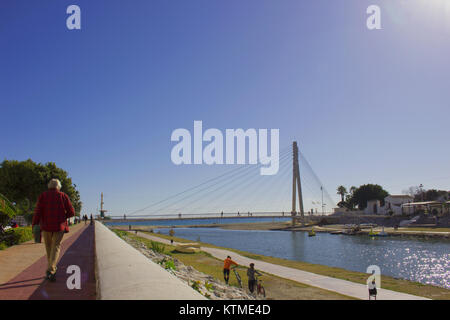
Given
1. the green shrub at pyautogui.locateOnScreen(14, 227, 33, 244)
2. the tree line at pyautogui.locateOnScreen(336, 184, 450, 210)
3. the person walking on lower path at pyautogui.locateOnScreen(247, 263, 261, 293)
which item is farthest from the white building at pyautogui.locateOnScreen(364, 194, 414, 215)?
the green shrub at pyautogui.locateOnScreen(14, 227, 33, 244)

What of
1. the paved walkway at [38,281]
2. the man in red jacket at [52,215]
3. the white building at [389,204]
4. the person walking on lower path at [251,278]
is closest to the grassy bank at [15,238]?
the paved walkway at [38,281]

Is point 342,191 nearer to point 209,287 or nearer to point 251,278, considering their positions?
point 251,278

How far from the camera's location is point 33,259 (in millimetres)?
10555

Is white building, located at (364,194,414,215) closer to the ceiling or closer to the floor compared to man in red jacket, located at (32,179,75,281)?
closer to the floor

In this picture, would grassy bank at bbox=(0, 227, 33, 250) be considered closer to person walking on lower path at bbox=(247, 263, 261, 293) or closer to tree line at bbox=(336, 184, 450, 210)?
person walking on lower path at bbox=(247, 263, 261, 293)

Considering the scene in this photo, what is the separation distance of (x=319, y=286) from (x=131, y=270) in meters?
14.2

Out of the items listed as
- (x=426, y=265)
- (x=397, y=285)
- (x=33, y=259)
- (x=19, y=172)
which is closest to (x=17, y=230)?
(x=33, y=259)

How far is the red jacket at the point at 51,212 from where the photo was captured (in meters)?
6.28

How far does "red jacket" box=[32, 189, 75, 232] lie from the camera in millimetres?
6277

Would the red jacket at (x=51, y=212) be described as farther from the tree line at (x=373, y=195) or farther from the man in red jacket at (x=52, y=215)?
the tree line at (x=373, y=195)

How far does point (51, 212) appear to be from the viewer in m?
6.30

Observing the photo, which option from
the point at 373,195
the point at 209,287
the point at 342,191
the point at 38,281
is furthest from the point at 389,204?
the point at 38,281
